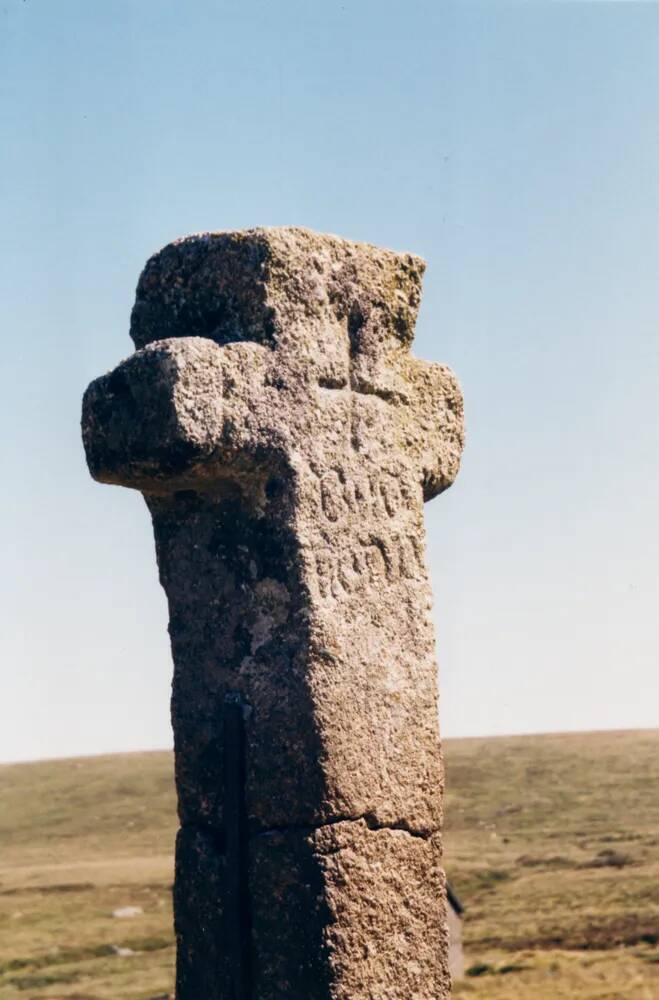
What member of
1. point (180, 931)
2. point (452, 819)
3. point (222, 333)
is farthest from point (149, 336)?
point (452, 819)

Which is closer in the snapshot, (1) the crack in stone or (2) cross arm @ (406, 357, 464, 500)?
(1) the crack in stone

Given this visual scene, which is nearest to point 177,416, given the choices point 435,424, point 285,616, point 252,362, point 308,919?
point 252,362

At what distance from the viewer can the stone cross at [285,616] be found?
5625 mm

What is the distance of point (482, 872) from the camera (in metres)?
41.3

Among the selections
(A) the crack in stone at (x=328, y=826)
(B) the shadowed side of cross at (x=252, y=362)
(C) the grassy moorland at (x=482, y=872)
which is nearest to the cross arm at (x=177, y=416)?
(B) the shadowed side of cross at (x=252, y=362)

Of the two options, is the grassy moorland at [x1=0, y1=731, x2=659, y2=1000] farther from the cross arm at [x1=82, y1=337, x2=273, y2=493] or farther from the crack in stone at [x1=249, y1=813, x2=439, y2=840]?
the cross arm at [x1=82, y1=337, x2=273, y2=493]

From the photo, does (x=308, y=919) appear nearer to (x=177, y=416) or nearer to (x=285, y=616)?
(x=285, y=616)

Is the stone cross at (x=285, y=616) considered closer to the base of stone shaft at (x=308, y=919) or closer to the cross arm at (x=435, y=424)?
the base of stone shaft at (x=308, y=919)

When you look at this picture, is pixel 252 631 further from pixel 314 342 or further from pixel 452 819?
pixel 452 819

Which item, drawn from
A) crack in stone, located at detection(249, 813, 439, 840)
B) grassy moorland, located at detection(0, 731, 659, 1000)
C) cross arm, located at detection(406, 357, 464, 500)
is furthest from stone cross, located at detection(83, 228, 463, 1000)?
grassy moorland, located at detection(0, 731, 659, 1000)

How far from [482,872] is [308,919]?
36946 mm

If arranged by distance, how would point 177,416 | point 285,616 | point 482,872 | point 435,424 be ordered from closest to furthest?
Result: point 177,416 → point 285,616 → point 435,424 → point 482,872

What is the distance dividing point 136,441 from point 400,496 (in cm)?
121

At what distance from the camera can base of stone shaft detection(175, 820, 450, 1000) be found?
557 cm
